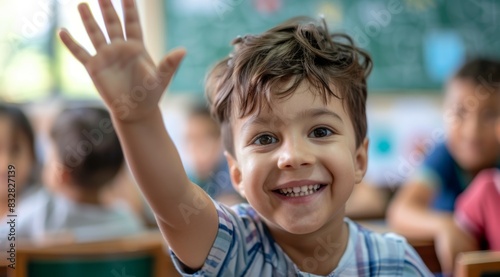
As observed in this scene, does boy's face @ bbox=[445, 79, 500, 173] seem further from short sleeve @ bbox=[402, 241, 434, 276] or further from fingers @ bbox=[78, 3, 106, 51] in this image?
fingers @ bbox=[78, 3, 106, 51]

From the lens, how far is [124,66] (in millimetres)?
829

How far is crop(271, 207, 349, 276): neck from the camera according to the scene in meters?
1.05

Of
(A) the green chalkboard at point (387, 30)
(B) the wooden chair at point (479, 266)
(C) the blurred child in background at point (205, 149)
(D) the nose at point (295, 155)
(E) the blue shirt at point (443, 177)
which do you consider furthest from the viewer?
(A) the green chalkboard at point (387, 30)

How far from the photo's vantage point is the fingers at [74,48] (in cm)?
82

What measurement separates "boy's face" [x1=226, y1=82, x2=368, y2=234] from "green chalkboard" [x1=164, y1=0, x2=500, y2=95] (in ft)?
12.8

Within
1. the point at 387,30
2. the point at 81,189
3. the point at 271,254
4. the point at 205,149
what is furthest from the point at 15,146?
the point at 387,30

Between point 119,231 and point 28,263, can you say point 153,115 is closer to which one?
point 28,263

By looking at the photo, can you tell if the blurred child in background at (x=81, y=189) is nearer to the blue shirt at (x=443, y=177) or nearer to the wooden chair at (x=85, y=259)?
the wooden chair at (x=85, y=259)

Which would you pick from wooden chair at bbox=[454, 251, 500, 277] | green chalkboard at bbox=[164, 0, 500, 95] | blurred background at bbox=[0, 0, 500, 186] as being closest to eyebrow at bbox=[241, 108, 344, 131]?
wooden chair at bbox=[454, 251, 500, 277]

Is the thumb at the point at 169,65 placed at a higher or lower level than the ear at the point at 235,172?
higher

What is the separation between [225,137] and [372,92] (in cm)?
411

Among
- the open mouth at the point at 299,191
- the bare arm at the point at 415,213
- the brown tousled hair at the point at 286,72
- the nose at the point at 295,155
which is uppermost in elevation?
the brown tousled hair at the point at 286,72

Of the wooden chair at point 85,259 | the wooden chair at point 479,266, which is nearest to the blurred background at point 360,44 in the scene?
the wooden chair at point 85,259

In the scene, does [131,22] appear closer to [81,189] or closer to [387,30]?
[81,189]
